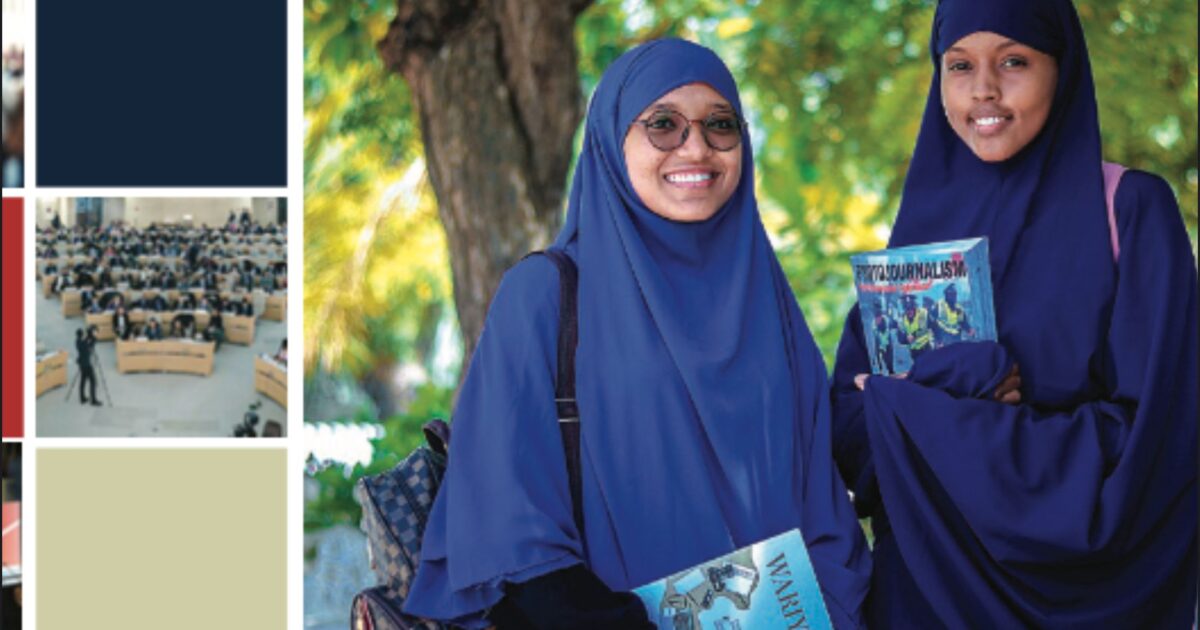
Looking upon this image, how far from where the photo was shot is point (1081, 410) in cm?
223

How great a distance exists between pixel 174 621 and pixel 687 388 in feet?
3.98

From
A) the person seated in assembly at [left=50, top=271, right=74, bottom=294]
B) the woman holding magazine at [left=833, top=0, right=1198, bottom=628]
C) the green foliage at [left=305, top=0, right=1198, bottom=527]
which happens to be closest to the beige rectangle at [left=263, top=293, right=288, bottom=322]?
the person seated in assembly at [left=50, top=271, right=74, bottom=294]

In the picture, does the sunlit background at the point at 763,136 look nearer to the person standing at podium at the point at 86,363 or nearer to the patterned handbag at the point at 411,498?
the person standing at podium at the point at 86,363

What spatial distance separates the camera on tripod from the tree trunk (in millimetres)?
1425

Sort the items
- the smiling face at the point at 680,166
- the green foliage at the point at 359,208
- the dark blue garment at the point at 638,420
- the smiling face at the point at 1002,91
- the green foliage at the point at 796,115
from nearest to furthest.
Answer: the dark blue garment at the point at 638,420
the smiling face at the point at 680,166
the smiling face at the point at 1002,91
the green foliage at the point at 796,115
the green foliage at the point at 359,208

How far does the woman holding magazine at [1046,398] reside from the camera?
7.24ft

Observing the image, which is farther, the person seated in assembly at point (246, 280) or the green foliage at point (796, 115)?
the green foliage at point (796, 115)

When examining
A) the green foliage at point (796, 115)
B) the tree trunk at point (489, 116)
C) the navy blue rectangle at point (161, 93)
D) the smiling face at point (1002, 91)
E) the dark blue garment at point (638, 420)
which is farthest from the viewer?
the green foliage at point (796, 115)

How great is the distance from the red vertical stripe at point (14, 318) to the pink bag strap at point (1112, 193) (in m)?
2.00

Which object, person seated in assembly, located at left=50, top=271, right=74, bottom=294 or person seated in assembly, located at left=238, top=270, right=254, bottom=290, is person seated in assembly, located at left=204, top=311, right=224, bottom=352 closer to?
person seated in assembly, located at left=238, top=270, right=254, bottom=290

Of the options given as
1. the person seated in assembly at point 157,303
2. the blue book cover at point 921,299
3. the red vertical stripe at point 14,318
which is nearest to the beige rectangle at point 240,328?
the person seated in assembly at point 157,303

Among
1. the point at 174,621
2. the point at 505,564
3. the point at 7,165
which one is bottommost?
the point at 174,621

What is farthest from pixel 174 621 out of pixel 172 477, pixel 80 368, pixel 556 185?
pixel 556 185

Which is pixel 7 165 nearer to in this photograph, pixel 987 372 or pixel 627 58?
pixel 627 58
